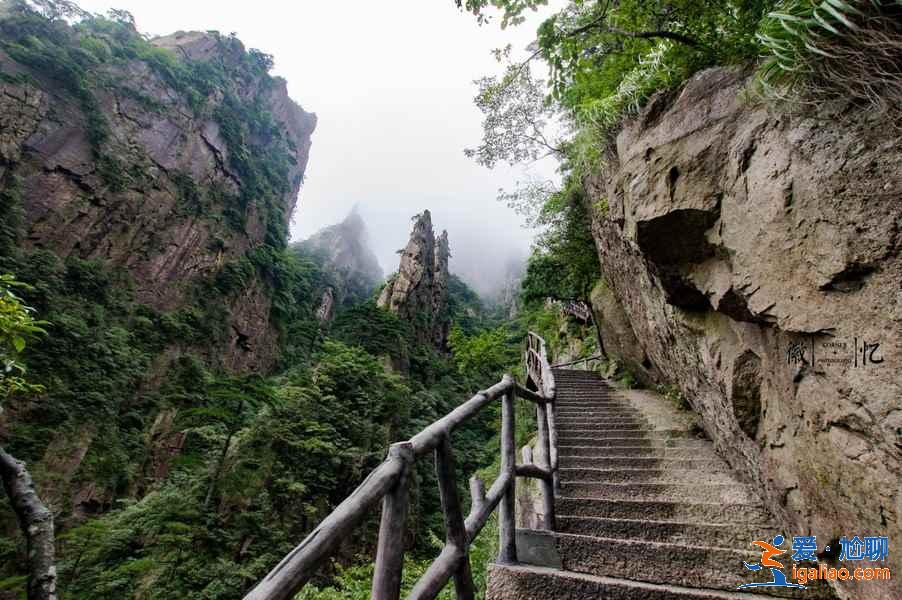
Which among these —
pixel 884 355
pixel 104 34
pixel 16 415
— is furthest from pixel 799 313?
pixel 104 34

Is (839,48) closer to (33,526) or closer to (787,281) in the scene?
(787,281)

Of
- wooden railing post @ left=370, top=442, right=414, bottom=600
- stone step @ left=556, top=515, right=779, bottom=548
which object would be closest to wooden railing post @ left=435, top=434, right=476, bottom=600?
wooden railing post @ left=370, top=442, right=414, bottom=600

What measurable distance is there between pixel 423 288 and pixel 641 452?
86.7 ft

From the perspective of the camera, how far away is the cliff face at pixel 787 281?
161 centimetres

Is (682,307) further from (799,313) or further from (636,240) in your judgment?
(799,313)

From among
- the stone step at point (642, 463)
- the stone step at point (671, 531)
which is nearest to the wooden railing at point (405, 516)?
the stone step at point (671, 531)

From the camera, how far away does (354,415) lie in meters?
12.5

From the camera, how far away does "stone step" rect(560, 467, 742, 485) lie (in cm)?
346

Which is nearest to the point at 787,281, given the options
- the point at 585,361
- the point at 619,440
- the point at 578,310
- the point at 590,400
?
the point at 619,440

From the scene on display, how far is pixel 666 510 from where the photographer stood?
296 centimetres

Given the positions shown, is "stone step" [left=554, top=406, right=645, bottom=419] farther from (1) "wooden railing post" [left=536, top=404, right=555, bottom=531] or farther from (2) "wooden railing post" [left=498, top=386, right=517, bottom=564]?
(2) "wooden railing post" [left=498, top=386, right=517, bottom=564]

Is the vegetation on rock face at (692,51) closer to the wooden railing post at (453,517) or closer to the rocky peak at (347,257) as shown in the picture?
the wooden railing post at (453,517)

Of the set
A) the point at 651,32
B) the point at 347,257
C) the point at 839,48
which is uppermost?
the point at 347,257

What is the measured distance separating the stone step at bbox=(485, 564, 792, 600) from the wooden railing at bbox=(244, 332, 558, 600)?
0.16 meters
